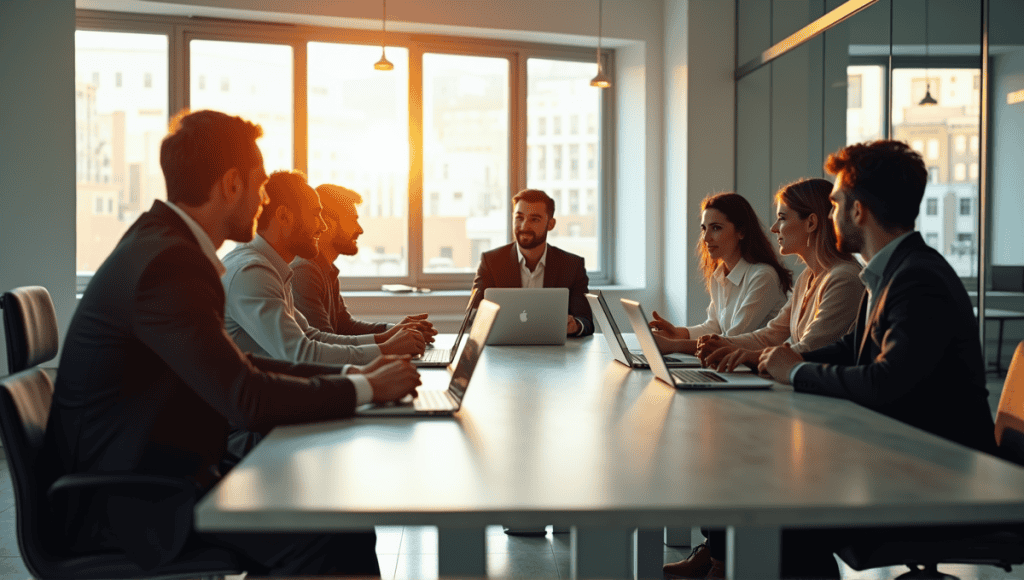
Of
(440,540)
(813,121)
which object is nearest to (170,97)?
(813,121)

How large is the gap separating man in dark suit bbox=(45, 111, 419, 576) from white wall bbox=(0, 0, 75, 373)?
3.82m

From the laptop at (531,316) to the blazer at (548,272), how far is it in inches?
35.9

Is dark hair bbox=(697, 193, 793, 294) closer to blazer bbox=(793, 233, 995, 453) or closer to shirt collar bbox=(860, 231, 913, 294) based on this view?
shirt collar bbox=(860, 231, 913, 294)

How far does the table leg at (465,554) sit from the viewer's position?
4.43ft

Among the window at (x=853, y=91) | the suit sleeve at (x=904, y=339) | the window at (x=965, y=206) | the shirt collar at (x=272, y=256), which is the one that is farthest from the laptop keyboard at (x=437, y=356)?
the window at (x=853, y=91)

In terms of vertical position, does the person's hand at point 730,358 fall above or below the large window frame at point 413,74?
below

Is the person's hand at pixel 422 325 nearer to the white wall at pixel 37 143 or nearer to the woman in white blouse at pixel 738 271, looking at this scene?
the woman in white blouse at pixel 738 271

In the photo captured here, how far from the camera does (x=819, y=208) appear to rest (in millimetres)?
2820

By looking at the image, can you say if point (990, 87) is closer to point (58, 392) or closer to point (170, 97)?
point (58, 392)

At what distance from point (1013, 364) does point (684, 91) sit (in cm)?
423

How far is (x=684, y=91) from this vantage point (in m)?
5.89

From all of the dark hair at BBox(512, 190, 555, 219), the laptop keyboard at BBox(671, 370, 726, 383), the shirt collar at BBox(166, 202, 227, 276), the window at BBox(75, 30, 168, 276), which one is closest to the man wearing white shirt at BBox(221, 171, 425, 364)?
the shirt collar at BBox(166, 202, 227, 276)

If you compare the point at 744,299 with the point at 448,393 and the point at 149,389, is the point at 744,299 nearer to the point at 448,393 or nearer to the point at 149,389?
the point at 448,393

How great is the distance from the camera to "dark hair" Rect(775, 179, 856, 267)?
2727mm
